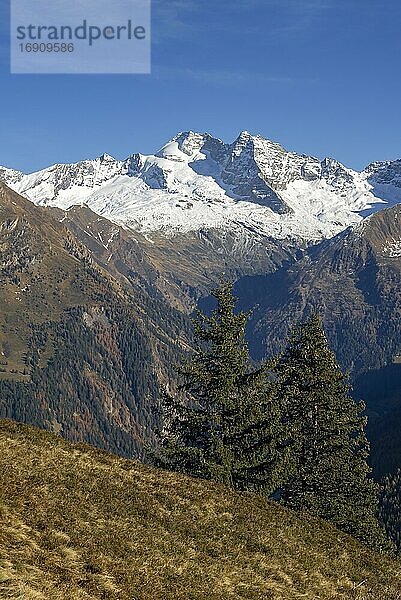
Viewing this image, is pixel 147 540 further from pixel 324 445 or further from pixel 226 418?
pixel 324 445

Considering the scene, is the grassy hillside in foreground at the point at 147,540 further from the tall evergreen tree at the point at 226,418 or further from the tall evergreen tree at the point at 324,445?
the tall evergreen tree at the point at 324,445

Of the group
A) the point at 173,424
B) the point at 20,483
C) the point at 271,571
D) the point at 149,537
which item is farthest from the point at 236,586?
the point at 173,424

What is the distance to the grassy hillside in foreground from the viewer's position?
19.9 meters

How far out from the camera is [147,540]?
23875 millimetres

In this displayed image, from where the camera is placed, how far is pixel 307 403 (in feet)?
141

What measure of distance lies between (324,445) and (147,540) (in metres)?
21.6

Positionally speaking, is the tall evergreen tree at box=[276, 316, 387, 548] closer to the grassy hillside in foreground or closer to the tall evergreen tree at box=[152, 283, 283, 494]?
the tall evergreen tree at box=[152, 283, 283, 494]

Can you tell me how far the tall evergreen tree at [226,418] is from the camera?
39344 millimetres

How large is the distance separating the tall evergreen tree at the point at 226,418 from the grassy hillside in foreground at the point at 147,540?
6.25m

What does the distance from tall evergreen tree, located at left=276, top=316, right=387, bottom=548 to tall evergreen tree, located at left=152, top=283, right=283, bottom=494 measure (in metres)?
2.15

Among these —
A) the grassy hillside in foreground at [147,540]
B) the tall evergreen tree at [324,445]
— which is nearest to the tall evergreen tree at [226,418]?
the tall evergreen tree at [324,445]

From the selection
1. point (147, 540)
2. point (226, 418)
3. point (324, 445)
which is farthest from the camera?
point (324, 445)

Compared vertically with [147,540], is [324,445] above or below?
above

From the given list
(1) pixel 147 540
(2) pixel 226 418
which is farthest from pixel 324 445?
(1) pixel 147 540
